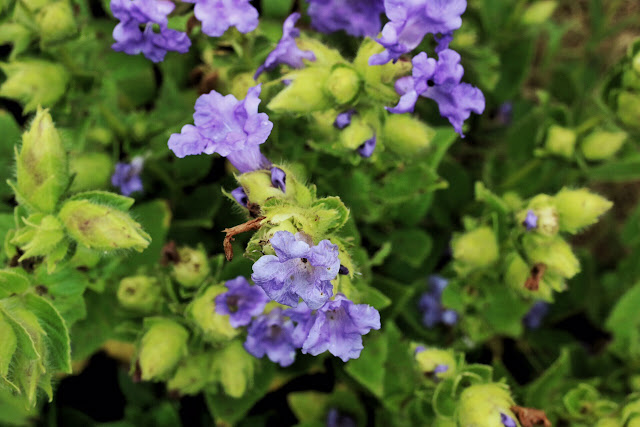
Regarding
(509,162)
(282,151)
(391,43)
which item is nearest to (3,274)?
(282,151)

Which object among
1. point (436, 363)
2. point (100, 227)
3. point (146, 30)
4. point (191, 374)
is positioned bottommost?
point (191, 374)

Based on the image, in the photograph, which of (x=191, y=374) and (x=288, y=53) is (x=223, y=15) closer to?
(x=288, y=53)

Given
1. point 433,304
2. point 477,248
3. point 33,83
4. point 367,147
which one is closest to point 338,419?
point 433,304

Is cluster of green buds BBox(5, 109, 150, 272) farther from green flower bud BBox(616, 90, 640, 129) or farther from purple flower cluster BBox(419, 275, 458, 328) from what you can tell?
green flower bud BBox(616, 90, 640, 129)

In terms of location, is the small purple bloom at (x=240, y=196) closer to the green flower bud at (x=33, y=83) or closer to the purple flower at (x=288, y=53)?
the purple flower at (x=288, y=53)

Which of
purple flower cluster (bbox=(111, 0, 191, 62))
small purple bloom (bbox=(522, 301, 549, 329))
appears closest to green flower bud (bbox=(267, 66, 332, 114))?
purple flower cluster (bbox=(111, 0, 191, 62))

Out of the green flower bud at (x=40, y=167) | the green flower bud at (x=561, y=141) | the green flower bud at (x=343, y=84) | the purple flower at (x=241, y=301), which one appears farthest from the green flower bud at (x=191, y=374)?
the green flower bud at (x=561, y=141)
